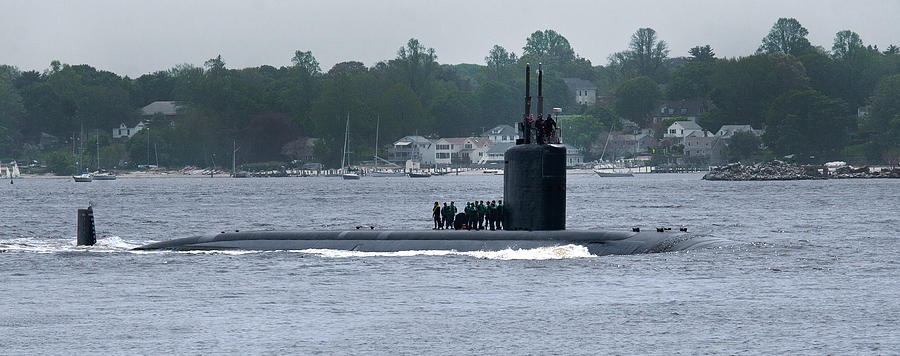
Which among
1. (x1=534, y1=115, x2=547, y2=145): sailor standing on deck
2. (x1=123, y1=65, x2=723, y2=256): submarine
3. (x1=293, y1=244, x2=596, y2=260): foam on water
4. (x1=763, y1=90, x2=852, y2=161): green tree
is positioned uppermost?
(x1=763, y1=90, x2=852, y2=161): green tree

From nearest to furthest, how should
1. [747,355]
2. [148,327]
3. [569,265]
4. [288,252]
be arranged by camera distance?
[747,355], [148,327], [569,265], [288,252]

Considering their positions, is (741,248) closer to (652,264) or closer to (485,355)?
(652,264)

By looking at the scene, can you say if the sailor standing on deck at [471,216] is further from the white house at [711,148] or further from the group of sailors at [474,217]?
the white house at [711,148]

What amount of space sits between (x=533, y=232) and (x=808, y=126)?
447ft

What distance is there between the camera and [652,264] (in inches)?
1505

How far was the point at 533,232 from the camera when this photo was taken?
121ft

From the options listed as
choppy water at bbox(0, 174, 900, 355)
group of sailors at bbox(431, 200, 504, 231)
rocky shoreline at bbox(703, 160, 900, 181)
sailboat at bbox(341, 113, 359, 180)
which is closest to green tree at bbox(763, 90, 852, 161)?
rocky shoreline at bbox(703, 160, 900, 181)

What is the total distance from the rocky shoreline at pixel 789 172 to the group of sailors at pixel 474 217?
119m

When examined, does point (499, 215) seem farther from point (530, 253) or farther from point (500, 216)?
point (530, 253)

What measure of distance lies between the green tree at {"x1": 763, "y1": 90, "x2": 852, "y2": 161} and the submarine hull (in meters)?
132

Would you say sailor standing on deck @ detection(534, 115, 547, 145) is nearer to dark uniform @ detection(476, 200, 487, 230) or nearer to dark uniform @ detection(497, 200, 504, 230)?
dark uniform @ detection(497, 200, 504, 230)

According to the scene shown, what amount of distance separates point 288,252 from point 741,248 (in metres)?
15.9

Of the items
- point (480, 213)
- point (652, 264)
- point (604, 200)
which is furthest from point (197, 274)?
point (604, 200)

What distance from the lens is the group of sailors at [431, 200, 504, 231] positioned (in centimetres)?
3912
